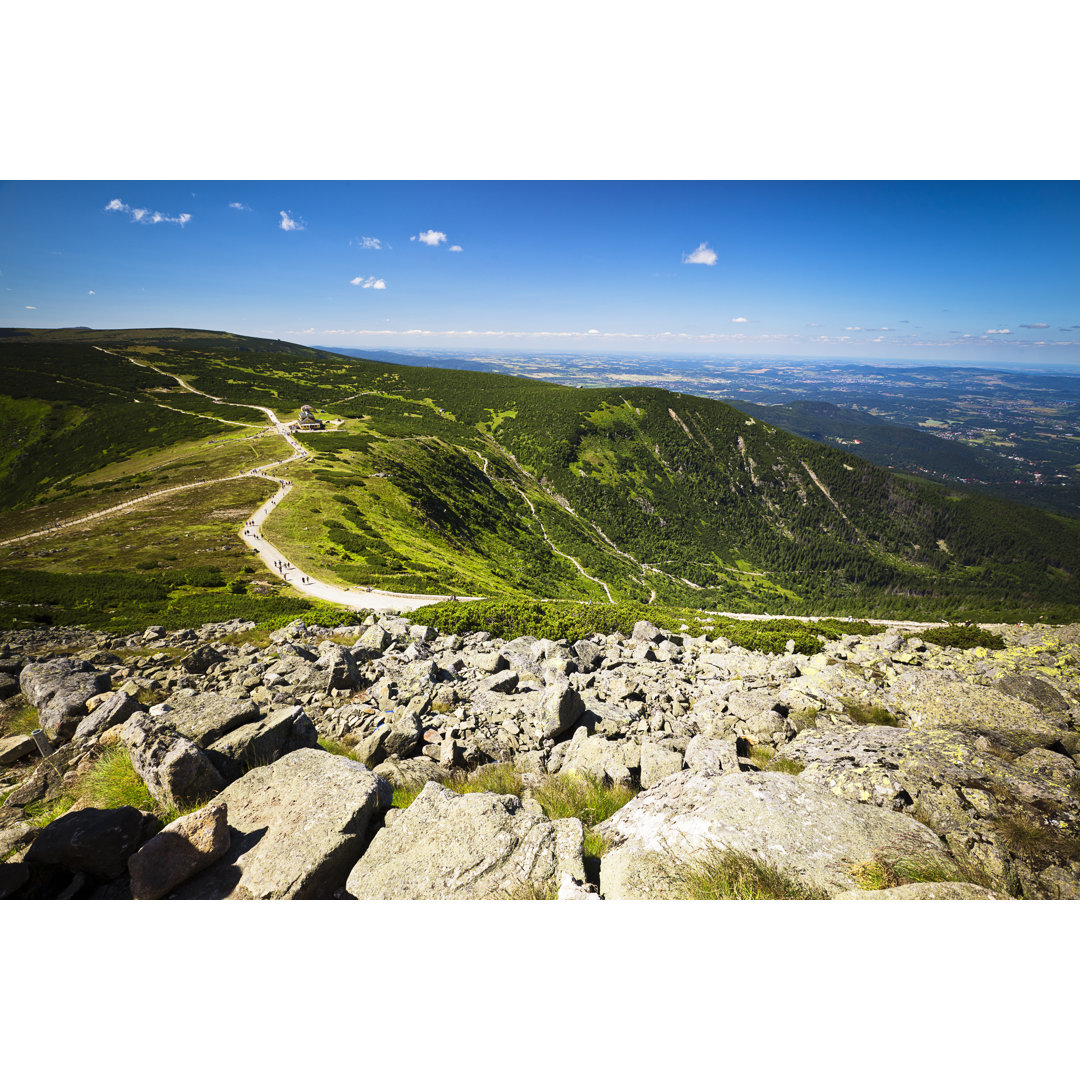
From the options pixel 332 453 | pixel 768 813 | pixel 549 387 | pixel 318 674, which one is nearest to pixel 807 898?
pixel 768 813

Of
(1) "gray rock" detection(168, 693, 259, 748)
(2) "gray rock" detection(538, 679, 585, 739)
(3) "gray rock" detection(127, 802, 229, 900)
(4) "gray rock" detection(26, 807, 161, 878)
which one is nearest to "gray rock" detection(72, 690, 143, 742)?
(1) "gray rock" detection(168, 693, 259, 748)

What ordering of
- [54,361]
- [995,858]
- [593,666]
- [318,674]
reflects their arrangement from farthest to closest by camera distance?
[54,361]
[593,666]
[318,674]
[995,858]

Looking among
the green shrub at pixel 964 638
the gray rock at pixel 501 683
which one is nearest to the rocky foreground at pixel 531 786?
the gray rock at pixel 501 683

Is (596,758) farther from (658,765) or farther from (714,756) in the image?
(714,756)

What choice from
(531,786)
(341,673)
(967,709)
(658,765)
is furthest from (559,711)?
(967,709)

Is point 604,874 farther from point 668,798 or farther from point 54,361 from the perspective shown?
point 54,361

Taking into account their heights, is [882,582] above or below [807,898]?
below
